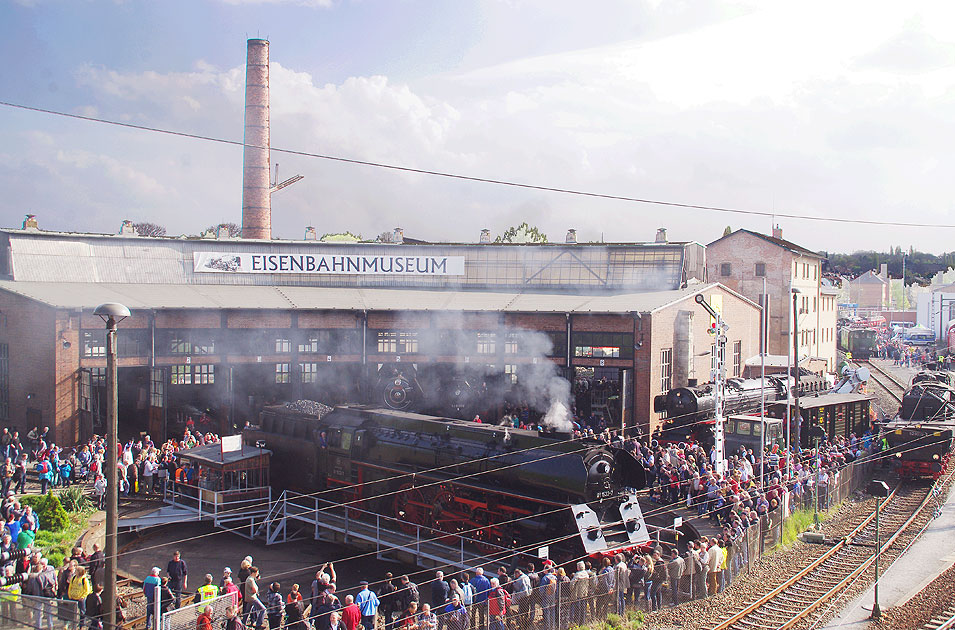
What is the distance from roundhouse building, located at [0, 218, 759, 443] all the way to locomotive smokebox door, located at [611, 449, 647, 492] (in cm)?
1254

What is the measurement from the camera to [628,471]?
16.9m

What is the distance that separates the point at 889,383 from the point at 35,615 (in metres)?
52.9

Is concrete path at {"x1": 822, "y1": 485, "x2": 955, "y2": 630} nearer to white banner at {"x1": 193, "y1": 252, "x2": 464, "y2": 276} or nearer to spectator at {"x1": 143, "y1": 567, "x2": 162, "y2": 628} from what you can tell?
spectator at {"x1": 143, "y1": 567, "x2": 162, "y2": 628}

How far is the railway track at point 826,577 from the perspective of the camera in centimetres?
1456

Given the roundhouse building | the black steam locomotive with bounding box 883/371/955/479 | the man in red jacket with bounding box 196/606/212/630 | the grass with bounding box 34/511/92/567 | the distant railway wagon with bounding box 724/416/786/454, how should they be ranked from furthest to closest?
the roundhouse building, the black steam locomotive with bounding box 883/371/955/479, the distant railway wagon with bounding box 724/416/786/454, the grass with bounding box 34/511/92/567, the man in red jacket with bounding box 196/606/212/630

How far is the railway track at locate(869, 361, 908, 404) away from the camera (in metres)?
45.3

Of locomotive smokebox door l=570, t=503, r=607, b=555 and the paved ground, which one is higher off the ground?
locomotive smokebox door l=570, t=503, r=607, b=555

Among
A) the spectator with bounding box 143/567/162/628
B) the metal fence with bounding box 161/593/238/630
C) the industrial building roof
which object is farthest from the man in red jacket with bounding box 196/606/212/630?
the industrial building roof

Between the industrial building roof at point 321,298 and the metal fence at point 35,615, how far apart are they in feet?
56.8

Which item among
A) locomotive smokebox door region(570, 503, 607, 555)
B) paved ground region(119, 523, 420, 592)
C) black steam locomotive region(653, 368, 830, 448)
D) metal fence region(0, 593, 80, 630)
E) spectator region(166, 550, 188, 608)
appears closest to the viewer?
metal fence region(0, 593, 80, 630)

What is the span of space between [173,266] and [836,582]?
97.3ft

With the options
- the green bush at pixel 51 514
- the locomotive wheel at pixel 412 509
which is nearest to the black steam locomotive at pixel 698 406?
the locomotive wheel at pixel 412 509

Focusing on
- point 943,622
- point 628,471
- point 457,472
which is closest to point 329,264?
point 457,472

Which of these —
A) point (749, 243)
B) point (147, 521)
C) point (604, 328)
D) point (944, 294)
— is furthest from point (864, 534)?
point (944, 294)
